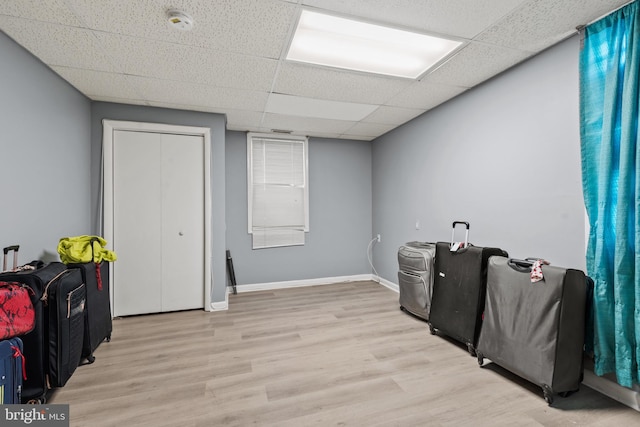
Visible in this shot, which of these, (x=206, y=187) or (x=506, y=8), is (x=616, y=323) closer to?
(x=506, y=8)

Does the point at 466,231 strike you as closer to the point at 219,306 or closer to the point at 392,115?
the point at 392,115

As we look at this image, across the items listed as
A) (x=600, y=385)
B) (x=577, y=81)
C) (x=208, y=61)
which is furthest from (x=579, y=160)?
→ (x=208, y=61)

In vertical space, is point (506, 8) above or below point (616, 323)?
above

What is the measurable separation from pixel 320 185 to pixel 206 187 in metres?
1.90

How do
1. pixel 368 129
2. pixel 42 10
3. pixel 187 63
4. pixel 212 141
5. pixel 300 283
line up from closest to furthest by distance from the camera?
pixel 42 10
pixel 187 63
pixel 212 141
pixel 368 129
pixel 300 283

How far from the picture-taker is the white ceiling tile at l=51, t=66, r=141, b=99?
2488 mm

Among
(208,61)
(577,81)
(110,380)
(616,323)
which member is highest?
(208,61)

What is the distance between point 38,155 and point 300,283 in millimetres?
3411

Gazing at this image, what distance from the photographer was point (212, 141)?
3.50 meters

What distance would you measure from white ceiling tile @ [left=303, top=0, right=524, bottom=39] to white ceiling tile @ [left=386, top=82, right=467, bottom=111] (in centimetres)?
85

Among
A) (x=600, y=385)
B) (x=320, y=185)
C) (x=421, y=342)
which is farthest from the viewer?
(x=320, y=185)

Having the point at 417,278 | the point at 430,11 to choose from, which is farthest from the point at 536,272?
the point at 430,11

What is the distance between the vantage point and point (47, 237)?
2.36 m

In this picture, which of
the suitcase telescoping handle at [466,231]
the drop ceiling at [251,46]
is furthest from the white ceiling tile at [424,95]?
the suitcase telescoping handle at [466,231]
